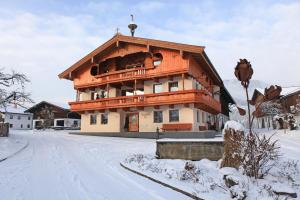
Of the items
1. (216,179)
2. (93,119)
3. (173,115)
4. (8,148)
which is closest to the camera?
(216,179)

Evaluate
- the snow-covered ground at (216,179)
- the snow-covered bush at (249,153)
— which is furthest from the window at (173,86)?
the snow-covered bush at (249,153)

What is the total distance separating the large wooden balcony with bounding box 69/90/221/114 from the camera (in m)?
23.5

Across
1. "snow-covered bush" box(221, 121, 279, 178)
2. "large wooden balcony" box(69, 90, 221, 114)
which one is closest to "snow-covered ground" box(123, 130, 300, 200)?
"snow-covered bush" box(221, 121, 279, 178)

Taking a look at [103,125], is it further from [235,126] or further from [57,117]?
[57,117]

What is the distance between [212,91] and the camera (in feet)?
116

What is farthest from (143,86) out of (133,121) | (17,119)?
(17,119)

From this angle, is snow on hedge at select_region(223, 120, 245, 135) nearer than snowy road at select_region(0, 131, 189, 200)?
No

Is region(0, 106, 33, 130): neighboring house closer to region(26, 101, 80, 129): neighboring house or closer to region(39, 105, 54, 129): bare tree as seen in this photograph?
region(26, 101, 80, 129): neighboring house

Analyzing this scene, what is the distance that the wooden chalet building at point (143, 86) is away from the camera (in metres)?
24.5

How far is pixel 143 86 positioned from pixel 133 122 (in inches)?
149

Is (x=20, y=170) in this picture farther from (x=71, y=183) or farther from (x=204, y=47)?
(x=204, y=47)

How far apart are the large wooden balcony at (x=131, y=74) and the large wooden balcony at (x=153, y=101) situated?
1881 mm

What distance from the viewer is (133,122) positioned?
91.4 ft

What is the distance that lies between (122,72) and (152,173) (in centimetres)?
1991
